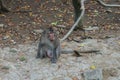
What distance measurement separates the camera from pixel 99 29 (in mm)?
11031

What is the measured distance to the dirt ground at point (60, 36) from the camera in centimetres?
796

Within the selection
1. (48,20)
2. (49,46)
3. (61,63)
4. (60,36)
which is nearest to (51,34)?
(49,46)

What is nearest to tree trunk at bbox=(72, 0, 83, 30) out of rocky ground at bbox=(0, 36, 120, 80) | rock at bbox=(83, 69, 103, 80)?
rocky ground at bbox=(0, 36, 120, 80)

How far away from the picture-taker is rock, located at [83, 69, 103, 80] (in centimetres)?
753

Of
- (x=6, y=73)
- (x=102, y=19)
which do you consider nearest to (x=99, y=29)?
(x=102, y=19)

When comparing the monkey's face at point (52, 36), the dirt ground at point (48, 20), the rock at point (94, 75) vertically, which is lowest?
the rock at point (94, 75)

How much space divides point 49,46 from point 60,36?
1806mm

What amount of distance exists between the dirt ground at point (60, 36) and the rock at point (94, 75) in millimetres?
149

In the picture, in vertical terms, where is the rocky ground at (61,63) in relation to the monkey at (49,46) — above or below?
below

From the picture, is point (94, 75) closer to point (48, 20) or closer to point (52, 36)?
point (52, 36)

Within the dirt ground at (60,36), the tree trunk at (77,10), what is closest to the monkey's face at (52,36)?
the dirt ground at (60,36)

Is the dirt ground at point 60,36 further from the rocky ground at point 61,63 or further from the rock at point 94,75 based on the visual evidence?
the rock at point 94,75

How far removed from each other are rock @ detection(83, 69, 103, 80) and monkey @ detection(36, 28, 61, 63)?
1.12 meters

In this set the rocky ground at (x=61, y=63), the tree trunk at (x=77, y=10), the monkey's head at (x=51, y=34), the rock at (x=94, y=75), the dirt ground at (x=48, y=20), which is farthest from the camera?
the tree trunk at (x=77, y=10)
